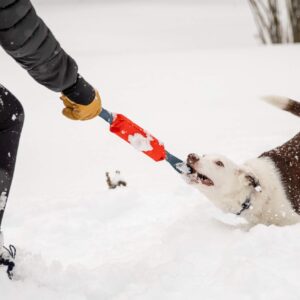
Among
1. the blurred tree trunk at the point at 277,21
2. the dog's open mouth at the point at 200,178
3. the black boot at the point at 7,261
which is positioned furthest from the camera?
the blurred tree trunk at the point at 277,21

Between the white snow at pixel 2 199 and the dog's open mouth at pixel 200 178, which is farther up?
the white snow at pixel 2 199

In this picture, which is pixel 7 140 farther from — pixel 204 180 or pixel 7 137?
pixel 204 180

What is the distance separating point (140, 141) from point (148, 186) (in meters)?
1.33

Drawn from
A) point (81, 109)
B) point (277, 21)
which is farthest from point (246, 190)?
point (277, 21)

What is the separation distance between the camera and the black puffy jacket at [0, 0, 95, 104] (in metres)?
1.80

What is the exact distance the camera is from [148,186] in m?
3.84

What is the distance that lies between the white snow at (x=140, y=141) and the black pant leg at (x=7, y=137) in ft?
2.35

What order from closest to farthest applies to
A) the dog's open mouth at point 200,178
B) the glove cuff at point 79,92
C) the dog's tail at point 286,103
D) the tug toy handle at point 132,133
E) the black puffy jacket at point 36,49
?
the black puffy jacket at point 36,49 → the glove cuff at point 79,92 → the tug toy handle at point 132,133 → the dog's open mouth at point 200,178 → the dog's tail at point 286,103

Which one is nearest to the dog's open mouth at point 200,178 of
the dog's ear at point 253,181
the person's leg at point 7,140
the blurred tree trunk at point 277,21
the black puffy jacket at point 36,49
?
the dog's ear at point 253,181

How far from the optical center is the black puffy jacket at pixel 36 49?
180 centimetres

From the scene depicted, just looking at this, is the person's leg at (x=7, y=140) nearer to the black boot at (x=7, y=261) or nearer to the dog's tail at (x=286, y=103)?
the black boot at (x=7, y=261)

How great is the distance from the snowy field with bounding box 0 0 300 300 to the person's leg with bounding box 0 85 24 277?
270 millimetres

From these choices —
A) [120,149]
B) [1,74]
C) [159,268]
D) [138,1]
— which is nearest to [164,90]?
[120,149]

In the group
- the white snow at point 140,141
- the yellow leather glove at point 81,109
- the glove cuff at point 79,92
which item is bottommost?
the white snow at point 140,141
